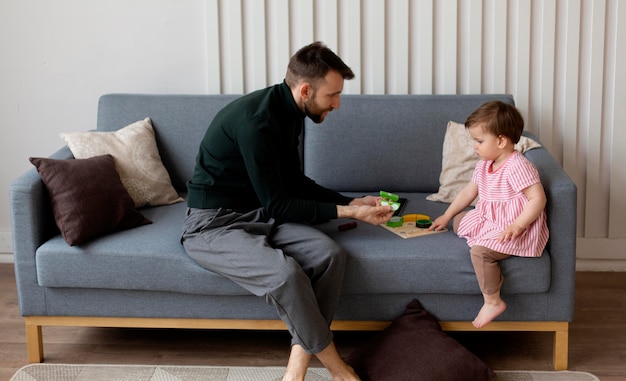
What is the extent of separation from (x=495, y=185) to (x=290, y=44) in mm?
1259

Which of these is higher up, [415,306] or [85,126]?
[85,126]

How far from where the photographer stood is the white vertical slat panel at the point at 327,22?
3727mm

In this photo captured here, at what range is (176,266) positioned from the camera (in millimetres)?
2906

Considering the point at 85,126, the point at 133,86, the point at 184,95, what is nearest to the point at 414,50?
the point at 184,95

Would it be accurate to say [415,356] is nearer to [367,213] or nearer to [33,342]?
[367,213]

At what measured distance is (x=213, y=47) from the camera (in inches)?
150

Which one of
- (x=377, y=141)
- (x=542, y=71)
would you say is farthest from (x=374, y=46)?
(x=542, y=71)

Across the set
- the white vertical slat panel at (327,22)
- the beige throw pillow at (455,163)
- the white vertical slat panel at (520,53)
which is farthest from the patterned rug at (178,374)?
the white vertical slat panel at (327,22)

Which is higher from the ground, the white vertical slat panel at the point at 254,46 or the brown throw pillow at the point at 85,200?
the white vertical slat panel at the point at 254,46

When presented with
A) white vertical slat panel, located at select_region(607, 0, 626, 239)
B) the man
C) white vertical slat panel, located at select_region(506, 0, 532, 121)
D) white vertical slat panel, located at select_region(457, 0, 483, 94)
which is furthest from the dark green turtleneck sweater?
white vertical slat panel, located at select_region(607, 0, 626, 239)

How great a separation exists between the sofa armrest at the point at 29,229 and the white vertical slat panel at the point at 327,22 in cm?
134

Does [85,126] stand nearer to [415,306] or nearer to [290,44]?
[290,44]

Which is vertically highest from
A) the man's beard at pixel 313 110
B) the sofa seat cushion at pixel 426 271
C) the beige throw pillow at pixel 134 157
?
the man's beard at pixel 313 110

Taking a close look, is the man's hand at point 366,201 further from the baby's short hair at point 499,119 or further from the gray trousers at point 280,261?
the baby's short hair at point 499,119
